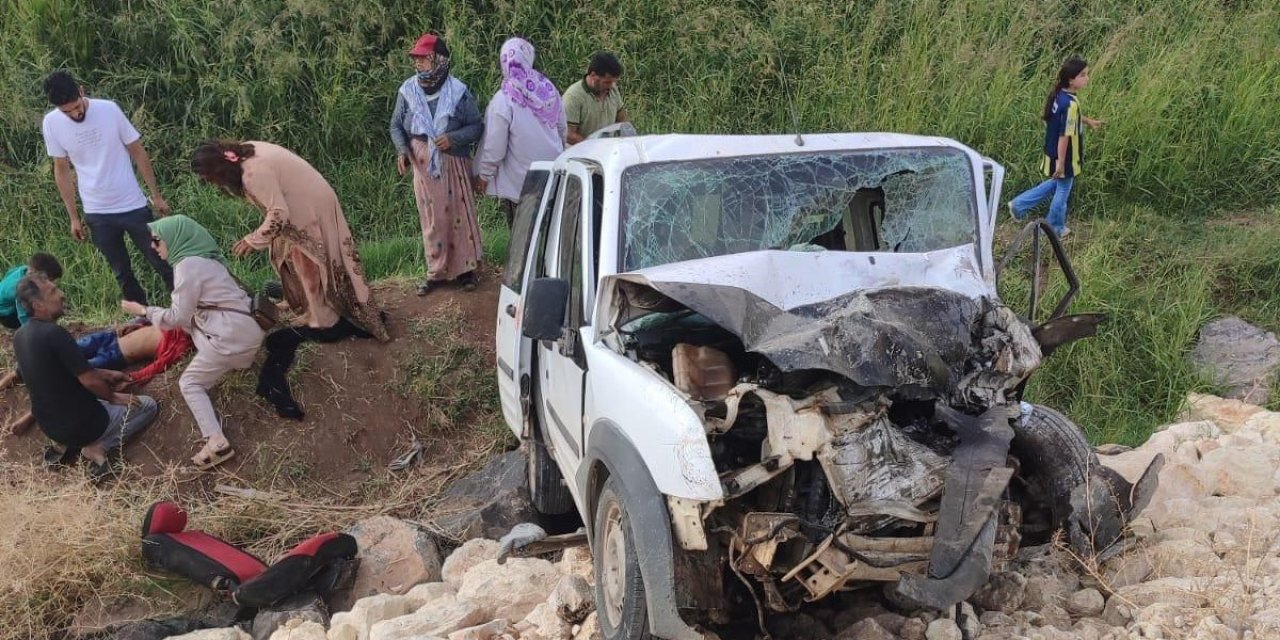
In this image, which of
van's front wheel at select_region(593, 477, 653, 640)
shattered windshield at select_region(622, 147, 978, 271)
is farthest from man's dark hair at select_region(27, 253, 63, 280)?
van's front wheel at select_region(593, 477, 653, 640)

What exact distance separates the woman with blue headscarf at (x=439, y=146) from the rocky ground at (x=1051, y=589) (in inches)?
104

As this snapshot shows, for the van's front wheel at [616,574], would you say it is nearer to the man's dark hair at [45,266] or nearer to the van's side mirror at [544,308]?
the van's side mirror at [544,308]

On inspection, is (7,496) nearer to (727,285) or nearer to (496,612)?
(496,612)

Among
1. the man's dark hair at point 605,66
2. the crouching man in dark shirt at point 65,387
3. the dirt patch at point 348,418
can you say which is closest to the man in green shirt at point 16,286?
the crouching man in dark shirt at point 65,387

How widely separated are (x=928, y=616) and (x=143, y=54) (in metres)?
9.63

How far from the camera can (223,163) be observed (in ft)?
19.2

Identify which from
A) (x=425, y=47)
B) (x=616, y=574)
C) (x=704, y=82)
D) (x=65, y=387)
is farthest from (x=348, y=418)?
(x=704, y=82)

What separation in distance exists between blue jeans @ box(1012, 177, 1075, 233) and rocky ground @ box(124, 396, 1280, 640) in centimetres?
294

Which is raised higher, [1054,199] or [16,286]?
[16,286]

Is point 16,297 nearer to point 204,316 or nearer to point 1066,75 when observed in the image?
point 204,316

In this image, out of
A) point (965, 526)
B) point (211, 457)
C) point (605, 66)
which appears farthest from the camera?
point (605, 66)

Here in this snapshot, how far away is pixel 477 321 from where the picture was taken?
7.22 meters

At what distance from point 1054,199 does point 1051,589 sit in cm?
Answer: 503

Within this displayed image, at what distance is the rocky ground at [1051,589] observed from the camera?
3303 mm
